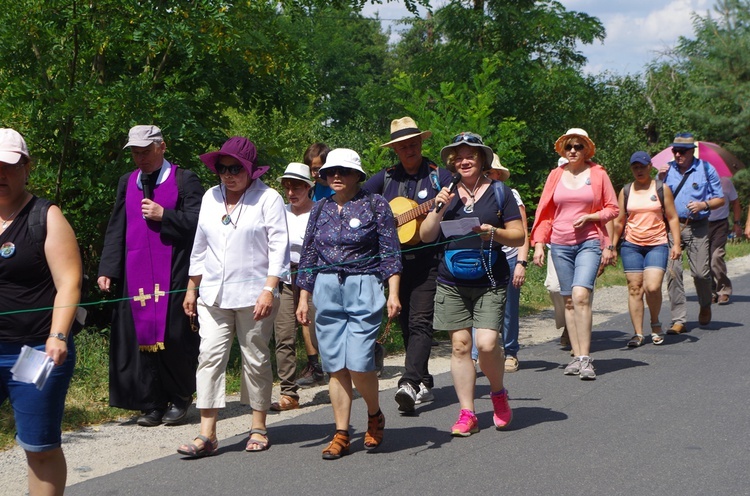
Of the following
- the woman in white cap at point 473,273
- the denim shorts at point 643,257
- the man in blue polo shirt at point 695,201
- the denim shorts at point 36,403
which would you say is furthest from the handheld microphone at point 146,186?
the man in blue polo shirt at point 695,201

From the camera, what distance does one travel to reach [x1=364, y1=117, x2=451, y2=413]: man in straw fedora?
25.4ft

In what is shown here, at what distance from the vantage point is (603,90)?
28328mm

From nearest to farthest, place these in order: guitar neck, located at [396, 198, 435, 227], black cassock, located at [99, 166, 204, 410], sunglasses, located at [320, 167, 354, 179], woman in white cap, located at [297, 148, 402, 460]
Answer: woman in white cap, located at [297, 148, 402, 460] < sunglasses, located at [320, 167, 354, 179] < black cassock, located at [99, 166, 204, 410] < guitar neck, located at [396, 198, 435, 227]

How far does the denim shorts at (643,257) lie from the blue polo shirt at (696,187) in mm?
1489

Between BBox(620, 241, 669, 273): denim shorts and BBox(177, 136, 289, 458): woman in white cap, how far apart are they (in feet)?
16.6

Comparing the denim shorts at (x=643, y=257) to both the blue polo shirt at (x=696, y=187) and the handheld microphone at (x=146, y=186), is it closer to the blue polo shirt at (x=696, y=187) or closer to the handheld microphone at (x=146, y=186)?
the blue polo shirt at (x=696, y=187)

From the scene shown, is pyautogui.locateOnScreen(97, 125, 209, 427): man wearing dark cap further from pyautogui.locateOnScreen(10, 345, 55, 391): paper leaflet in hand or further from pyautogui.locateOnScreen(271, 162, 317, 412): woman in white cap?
Answer: pyautogui.locateOnScreen(10, 345, 55, 391): paper leaflet in hand

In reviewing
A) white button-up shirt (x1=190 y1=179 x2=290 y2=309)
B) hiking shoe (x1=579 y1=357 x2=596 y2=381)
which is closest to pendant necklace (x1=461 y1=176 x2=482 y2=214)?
white button-up shirt (x1=190 y1=179 x2=290 y2=309)

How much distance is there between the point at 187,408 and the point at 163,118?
3032 mm

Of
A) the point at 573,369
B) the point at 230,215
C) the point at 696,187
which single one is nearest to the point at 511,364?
the point at 573,369

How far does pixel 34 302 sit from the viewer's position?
4.62m

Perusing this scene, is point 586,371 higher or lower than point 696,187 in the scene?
lower

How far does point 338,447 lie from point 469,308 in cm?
135

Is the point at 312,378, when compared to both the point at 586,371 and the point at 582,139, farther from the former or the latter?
the point at 582,139
